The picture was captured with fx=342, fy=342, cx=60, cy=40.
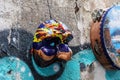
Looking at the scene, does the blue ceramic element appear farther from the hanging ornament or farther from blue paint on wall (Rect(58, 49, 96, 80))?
blue paint on wall (Rect(58, 49, 96, 80))

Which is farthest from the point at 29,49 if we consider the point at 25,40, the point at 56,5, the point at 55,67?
the point at 56,5

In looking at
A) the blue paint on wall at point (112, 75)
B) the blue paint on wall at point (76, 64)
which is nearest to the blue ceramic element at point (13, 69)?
the blue paint on wall at point (76, 64)

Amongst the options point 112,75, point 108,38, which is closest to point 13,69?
point 108,38

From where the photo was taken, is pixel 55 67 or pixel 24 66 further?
pixel 55 67

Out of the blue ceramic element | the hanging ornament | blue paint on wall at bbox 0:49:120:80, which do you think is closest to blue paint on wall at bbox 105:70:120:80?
blue paint on wall at bbox 0:49:120:80

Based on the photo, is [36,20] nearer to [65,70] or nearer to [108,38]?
[65,70]

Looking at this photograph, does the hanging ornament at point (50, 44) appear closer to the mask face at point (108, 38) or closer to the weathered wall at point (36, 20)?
the weathered wall at point (36, 20)

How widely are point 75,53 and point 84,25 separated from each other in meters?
0.16

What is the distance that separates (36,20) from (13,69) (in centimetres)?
27

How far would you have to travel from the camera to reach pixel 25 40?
1.54 metres

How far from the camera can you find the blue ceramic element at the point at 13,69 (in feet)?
4.71

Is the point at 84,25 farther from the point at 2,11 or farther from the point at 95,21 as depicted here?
the point at 2,11

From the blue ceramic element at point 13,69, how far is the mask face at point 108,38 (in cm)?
44

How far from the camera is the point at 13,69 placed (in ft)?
4.78
